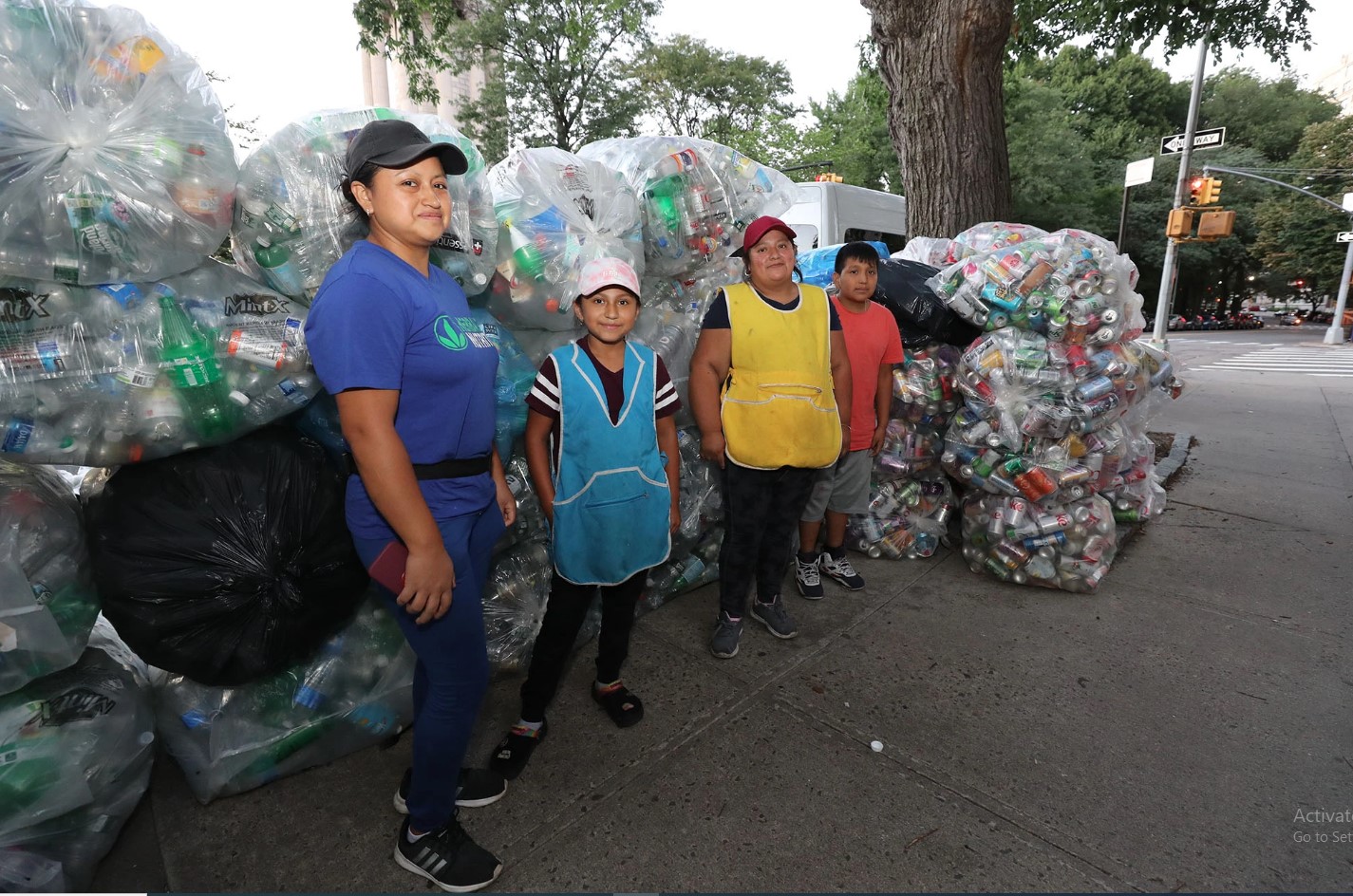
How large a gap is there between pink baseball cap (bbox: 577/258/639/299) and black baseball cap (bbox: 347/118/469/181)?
0.59 metres

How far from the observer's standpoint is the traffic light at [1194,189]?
643 inches

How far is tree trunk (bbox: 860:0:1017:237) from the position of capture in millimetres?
4855

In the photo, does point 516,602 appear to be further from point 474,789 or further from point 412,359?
point 412,359

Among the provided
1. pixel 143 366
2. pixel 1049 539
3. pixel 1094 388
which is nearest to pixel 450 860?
pixel 143 366

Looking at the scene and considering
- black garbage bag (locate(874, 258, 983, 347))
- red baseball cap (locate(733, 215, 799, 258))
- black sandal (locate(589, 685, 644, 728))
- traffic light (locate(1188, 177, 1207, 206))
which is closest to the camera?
black sandal (locate(589, 685, 644, 728))

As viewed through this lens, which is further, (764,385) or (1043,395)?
(1043,395)

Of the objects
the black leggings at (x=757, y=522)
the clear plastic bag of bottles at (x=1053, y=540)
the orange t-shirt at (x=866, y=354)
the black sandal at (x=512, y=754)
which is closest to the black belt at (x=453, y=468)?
the black sandal at (x=512, y=754)

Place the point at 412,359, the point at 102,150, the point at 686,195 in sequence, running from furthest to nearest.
→ the point at 686,195 < the point at 102,150 < the point at 412,359

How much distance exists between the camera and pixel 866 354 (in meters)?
3.30

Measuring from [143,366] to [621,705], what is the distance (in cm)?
175

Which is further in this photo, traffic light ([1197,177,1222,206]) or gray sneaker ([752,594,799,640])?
traffic light ([1197,177,1222,206])

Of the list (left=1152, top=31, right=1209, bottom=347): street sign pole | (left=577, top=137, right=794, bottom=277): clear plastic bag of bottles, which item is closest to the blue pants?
(left=577, top=137, right=794, bottom=277): clear plastic bag of bottles

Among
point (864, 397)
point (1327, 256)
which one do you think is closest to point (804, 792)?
point (864, 397)

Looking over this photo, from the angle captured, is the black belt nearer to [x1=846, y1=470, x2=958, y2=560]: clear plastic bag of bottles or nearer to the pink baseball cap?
the pink baseball cap
